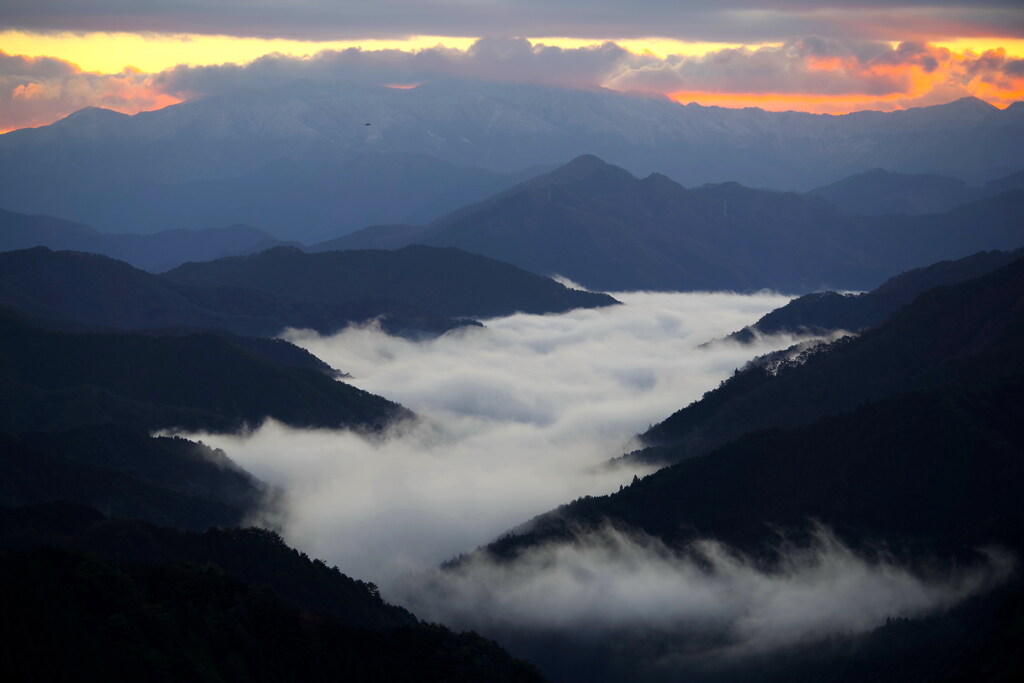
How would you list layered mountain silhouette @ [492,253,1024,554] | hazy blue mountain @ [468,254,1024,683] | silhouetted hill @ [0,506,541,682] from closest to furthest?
1. silhouetted hill @ [0,506,541,682]
2. hazy blue mountain @ [468,254,1024,683]
3. layered mountain silhouette @ [492,253,1024,554]

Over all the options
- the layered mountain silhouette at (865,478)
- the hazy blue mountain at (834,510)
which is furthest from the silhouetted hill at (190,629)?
the layered mountain silhouette at (865,478)

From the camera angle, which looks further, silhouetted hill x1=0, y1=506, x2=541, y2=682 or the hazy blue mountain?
the hazy blue mountain

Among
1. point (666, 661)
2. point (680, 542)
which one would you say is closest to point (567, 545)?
point (680, 542)

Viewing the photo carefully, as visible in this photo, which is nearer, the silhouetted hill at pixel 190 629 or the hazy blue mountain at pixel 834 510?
the silhouetted hill at pixel 190 629

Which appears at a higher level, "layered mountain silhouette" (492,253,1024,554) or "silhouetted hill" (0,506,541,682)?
"layered mountain silhouette" (492,253,1024,554)

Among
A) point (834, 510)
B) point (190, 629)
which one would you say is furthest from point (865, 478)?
point (190, 629)

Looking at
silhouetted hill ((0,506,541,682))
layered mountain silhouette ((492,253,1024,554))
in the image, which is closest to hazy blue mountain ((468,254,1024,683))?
layered mountain silhouette ((492,253,1024,554))

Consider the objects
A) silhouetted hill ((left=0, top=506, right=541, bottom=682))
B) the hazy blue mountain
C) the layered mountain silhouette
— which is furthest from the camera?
the layered mountain silhouette

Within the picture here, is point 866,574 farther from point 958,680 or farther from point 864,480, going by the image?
point 958,680

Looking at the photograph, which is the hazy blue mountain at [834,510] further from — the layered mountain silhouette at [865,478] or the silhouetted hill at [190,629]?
the silhouetted hill at [190,629]

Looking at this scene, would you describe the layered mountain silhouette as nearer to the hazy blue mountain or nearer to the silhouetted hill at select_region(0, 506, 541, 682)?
the hazy blue mountain
